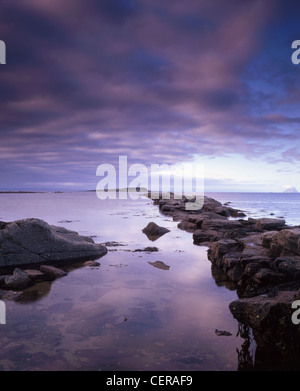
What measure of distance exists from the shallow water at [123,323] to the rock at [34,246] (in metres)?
1.72

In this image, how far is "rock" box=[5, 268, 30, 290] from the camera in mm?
9688

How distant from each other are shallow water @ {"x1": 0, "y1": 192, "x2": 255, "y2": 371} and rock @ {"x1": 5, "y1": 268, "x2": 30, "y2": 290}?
472 millimetres

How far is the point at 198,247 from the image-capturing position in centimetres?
1697

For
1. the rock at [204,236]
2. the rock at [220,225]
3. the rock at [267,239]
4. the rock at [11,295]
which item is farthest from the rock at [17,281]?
the rock at [220,225]

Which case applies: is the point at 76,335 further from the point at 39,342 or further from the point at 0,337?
the point at 0,337

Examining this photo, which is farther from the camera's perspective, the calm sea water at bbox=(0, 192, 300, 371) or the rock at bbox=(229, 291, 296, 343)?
the rock at bbox=(229, 291, 296, 343)

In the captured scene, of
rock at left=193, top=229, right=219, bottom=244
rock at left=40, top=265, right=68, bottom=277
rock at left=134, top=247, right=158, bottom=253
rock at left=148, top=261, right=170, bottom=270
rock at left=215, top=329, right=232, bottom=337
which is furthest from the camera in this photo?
rock at left=193, top=229, right=219, bottom=244

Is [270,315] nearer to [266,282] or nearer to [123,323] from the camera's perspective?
[266,282]

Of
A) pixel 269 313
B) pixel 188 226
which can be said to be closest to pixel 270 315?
pixel 269 313

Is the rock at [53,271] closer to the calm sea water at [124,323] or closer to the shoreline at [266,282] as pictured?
the calm sea water at [124,323]

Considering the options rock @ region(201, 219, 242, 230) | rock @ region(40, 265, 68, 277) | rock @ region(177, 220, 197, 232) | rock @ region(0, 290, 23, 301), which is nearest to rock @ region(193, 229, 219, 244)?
rock @ region(201, 219, 242, 230)

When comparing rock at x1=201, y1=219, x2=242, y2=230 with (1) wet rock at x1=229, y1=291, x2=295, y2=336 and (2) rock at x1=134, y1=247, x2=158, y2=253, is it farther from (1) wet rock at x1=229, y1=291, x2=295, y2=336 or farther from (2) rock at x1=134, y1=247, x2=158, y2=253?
(1) wet rock at x1=229, y1=291, x2=295, y2=336

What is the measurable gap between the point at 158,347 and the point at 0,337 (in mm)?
3542

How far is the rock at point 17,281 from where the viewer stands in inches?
381
